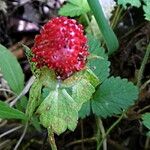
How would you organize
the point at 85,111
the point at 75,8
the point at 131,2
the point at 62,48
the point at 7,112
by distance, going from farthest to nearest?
1. the point at 75,8
2. the point at 131,2
3. the point at 85,111
4. the point at 7,112
5. the point at 62,48

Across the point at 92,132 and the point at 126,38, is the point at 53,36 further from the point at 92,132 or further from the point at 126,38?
the point at 126,38

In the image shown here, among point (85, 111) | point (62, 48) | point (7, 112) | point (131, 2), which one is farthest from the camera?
point (131, 2)

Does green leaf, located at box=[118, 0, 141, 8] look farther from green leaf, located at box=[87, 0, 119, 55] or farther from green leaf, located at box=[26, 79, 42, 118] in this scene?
green leaf, located at box=[26, 79, 42, 118]

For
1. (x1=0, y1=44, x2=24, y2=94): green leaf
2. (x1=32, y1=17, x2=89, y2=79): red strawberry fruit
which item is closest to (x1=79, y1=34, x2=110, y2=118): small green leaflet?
(x1=0, y1=44, x2=24, y2=94): green leaf

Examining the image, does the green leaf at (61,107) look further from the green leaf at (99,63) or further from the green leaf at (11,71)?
the green leaf at (11,71)

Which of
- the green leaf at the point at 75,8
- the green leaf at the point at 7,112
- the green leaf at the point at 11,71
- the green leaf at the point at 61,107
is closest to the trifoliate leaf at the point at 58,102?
the green leaf at the point at 61,107

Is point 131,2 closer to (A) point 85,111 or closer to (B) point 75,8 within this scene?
(B) point 75,8

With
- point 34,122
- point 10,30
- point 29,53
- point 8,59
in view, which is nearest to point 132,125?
point 34,122

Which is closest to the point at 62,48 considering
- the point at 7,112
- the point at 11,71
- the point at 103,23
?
the point at 7,112
